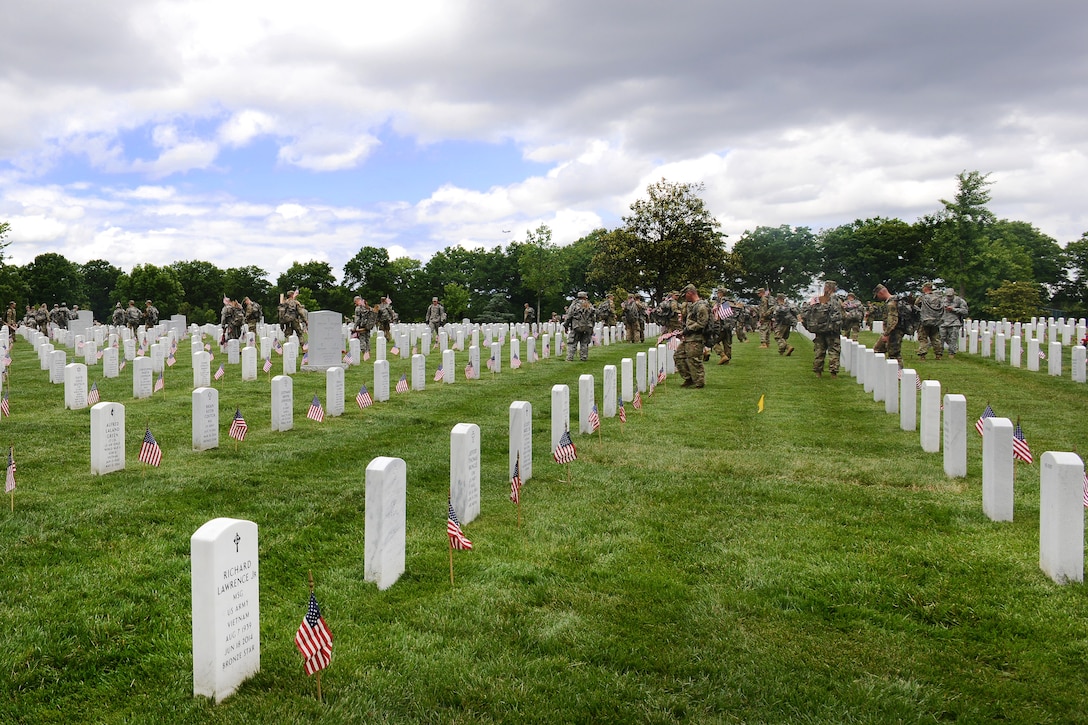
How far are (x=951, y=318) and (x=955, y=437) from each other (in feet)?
61.5

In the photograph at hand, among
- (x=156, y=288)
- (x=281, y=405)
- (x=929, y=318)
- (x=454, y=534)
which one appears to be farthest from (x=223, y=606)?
(x=156, y=288)

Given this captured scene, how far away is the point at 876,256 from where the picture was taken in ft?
241

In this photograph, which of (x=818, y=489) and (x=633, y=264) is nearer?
(x=818, y=489)

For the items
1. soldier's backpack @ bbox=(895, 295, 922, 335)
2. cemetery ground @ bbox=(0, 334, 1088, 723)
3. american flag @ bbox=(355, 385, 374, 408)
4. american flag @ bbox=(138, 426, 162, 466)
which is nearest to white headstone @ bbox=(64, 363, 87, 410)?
cemetery ground @ bbox=(0, 334, 1088, 723)

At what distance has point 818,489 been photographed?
27.2 ft

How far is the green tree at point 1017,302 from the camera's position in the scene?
5416 centimetres

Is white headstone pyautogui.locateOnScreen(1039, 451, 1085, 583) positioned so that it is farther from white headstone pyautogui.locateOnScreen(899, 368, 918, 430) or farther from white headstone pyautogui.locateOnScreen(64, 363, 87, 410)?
white headstone pyautogui.locateOnScreen(64, 363, 87, 410)

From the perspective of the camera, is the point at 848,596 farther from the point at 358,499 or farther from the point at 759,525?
the point at 358,499

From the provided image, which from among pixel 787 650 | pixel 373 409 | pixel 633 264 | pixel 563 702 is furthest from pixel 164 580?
pixel 633 264

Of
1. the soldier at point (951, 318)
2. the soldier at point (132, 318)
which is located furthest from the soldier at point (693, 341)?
the soldier at point (132, 318)

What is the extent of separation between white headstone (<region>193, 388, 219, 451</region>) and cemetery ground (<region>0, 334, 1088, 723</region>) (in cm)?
39

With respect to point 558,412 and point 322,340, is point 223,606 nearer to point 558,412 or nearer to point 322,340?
point 558,412

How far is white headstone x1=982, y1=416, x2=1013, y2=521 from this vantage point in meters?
6.77

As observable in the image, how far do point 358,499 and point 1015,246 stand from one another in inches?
3112
